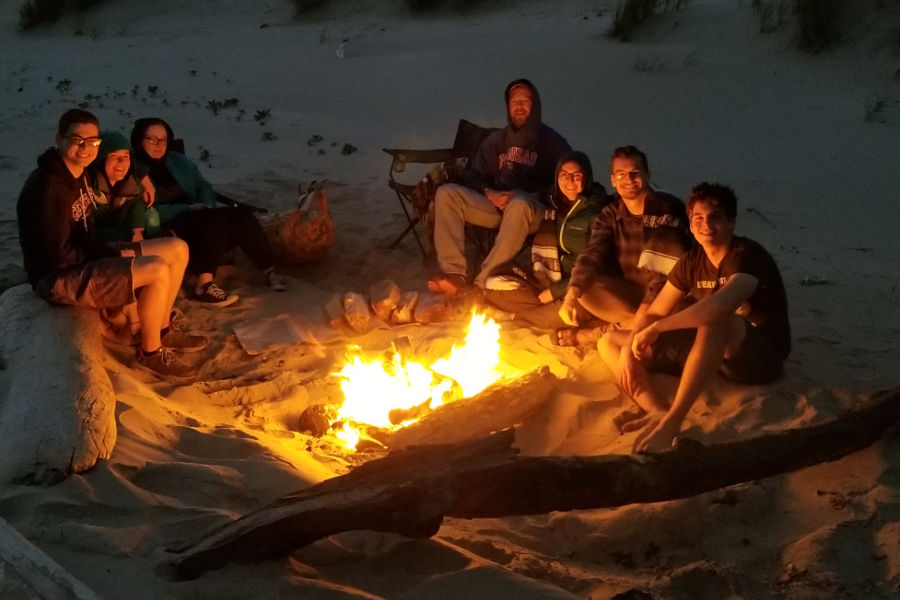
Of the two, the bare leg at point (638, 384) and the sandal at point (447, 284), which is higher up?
the sandal at point (447, 284)

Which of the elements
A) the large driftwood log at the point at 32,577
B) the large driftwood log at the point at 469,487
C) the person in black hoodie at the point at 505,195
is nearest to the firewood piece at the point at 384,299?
the person in black hoodie at the point at 505,195

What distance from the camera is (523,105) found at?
571 cm

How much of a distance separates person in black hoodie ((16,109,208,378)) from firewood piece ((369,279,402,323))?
129 centimetres

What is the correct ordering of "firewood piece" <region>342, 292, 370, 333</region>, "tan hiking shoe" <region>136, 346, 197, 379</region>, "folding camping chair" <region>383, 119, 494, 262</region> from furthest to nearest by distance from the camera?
"folding camping chair" <region>383, 119, 494, 262</region>
"firewood piece" <region>342, 292, 370, 333</region>
"tan hiking shoe" <region>136, 346, 197, 379</region>

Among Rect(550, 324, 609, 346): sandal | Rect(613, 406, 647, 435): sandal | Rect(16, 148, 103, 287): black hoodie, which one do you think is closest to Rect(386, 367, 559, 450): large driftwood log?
Rect(613, 406, 647, 435): sandal

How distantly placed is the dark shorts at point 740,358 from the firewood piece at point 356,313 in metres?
1.93

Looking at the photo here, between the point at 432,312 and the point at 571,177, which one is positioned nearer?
the point at 571,177

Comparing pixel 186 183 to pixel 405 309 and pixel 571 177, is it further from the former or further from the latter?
pixel 571 177

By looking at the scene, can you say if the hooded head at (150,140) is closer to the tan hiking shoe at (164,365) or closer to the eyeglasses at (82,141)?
the eyeglasses at (82,141)

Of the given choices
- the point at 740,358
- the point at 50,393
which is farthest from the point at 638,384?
the point at 50,393

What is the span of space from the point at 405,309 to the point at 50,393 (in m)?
2.46

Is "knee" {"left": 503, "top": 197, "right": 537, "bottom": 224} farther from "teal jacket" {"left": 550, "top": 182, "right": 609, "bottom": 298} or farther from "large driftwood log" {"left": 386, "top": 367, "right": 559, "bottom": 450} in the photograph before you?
"large driftwood log" {"left": 386, "top": 367, "right": 559, "bottom": 450}

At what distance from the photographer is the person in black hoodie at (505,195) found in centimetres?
540

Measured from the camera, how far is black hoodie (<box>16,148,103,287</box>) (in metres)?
4.05
